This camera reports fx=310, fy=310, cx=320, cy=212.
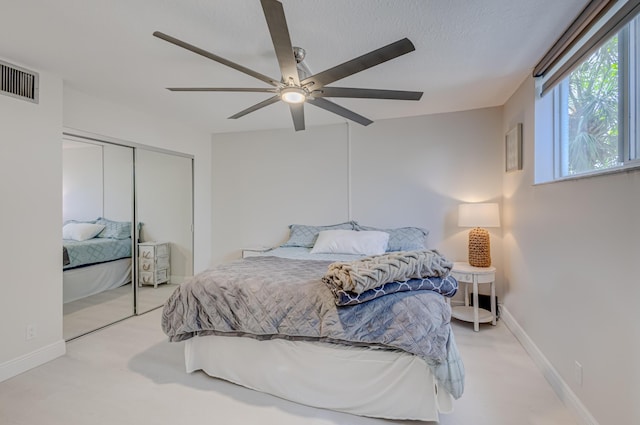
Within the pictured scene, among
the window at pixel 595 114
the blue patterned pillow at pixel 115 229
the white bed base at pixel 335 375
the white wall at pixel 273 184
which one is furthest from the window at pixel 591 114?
the blue patterned pillow at pixel 115 229

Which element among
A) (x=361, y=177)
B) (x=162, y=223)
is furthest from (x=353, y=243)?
(x=162, y=223)

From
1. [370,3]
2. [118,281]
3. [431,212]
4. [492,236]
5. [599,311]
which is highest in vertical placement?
[370,3]

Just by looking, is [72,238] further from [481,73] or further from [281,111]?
[481,73]

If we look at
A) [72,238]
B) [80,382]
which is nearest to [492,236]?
[80,382]

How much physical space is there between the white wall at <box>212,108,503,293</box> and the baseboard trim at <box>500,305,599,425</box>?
946mm

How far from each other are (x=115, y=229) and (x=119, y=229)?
42 mm

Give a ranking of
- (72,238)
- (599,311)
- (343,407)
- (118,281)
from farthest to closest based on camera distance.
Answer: (118,281) → (72,238) → (343,407) → (599,311)

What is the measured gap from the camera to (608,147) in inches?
67.9

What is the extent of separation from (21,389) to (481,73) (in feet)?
13.7

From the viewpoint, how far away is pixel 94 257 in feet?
10.4

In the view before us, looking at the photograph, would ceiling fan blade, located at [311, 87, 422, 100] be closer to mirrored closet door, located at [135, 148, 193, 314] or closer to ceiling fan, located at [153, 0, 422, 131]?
ceiling fan, located at [153, 0, 422, 131]

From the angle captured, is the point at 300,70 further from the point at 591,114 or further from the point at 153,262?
the point at 153,262

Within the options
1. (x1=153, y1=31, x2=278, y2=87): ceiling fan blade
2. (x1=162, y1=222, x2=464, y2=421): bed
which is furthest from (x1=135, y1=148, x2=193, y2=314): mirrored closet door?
(x1=153, y1=31, x2=278, y2=87): ceiling fan blade

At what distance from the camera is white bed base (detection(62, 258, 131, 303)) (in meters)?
2.91
